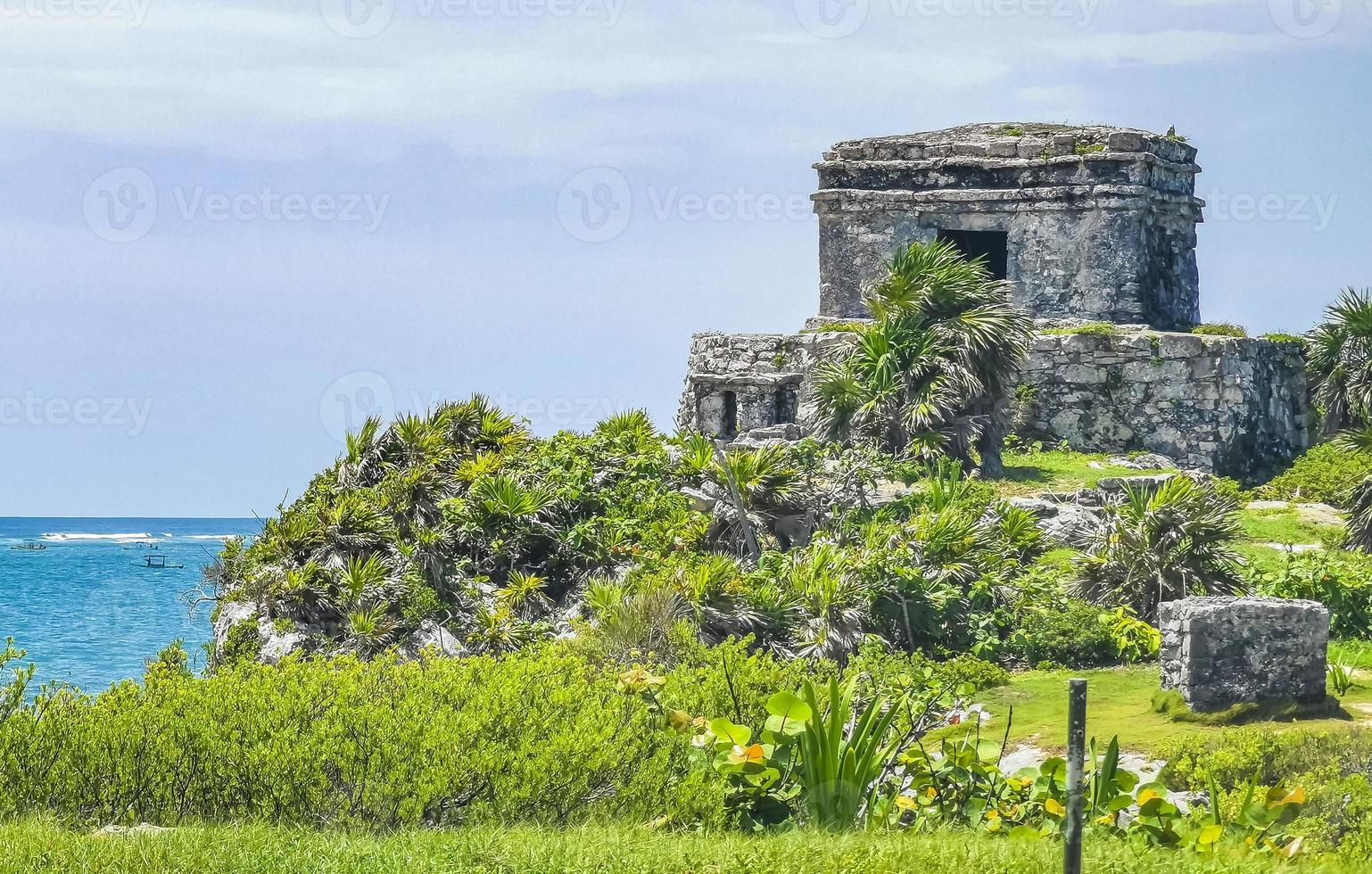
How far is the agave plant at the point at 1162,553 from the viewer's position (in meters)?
14.0

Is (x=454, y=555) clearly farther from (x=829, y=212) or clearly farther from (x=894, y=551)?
(x=829, y=212)

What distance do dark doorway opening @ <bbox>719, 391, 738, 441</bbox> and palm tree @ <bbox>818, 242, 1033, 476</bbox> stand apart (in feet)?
9.07

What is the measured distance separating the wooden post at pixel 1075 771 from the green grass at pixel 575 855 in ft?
2.92

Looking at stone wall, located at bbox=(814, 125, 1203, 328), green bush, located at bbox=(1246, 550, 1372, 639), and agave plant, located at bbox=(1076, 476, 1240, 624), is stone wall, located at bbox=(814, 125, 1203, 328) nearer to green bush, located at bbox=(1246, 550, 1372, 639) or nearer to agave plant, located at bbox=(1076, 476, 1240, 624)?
agave plant, located at bbox=(1076, 476, 1240, 624)

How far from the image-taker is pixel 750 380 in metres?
21.3

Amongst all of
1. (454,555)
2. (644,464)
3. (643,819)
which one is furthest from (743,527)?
(643,819)

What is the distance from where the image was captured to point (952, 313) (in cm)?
1886

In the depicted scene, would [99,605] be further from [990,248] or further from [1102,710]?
[1102,710]

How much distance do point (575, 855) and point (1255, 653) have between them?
5690mm

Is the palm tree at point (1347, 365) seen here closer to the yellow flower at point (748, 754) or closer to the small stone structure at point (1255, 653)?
the small stone structure at point (1255, 653)

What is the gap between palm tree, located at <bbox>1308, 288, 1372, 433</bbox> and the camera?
20.4 m

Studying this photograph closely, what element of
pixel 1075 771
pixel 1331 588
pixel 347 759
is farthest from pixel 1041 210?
pixel 1075 771

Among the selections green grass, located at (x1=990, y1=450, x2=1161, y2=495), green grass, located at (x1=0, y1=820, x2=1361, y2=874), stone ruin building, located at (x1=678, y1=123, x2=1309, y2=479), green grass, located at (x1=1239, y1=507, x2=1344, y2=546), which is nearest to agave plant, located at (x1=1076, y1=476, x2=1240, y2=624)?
green grass, located at (x1=1239, y1=507, x2=1344, y2=546)

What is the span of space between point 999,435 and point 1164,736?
345 inches
